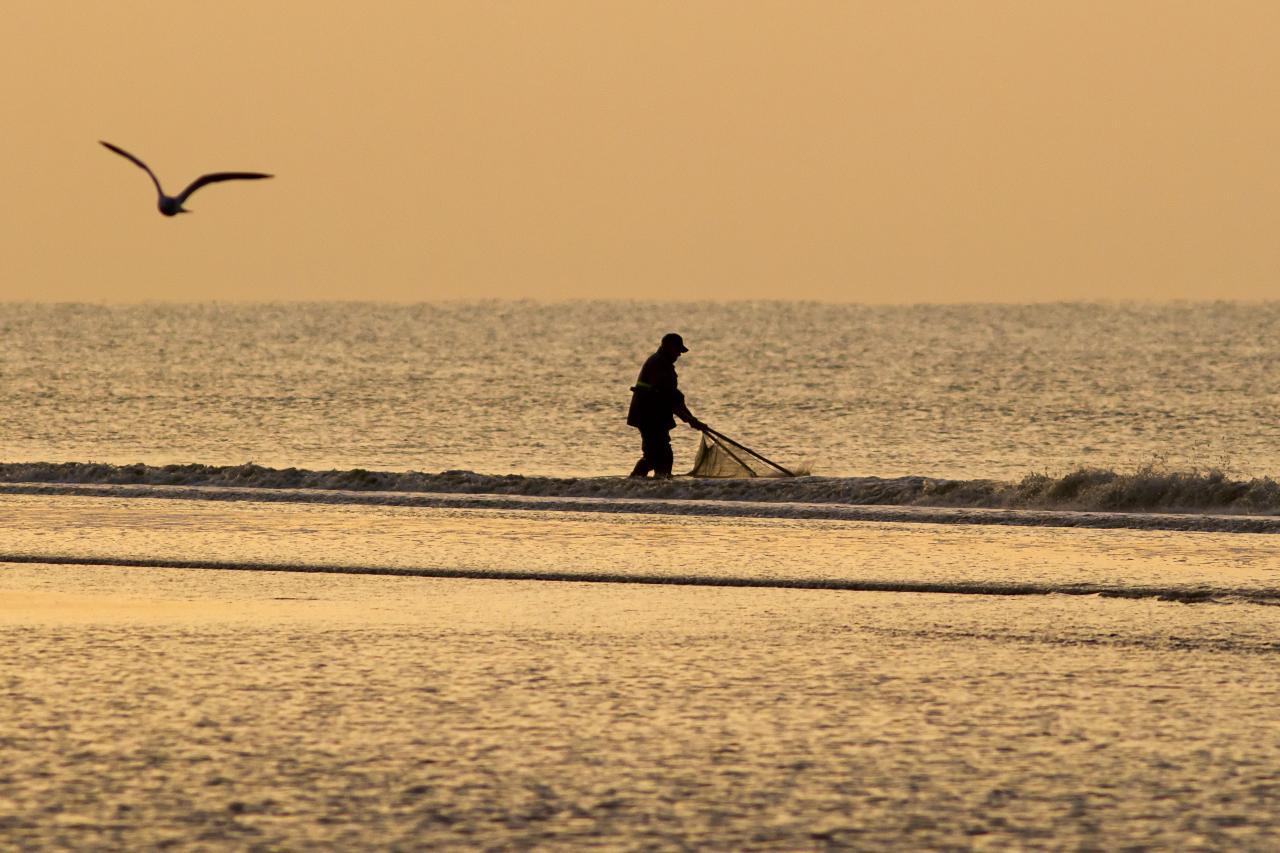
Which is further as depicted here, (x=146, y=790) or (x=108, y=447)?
(x=108, y=447)

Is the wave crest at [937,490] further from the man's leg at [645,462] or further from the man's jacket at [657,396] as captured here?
the man's jacket at [657,396]

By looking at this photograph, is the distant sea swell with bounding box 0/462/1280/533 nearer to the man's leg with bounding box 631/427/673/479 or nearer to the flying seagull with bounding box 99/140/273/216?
the man's leg with bounding box 631/427/673/479

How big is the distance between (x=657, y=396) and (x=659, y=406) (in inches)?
5.6

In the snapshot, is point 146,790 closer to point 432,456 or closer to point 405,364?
point 432,456

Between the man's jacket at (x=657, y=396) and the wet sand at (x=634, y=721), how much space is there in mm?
9057

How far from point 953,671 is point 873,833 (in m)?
3.44

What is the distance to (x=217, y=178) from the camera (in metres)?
16.4

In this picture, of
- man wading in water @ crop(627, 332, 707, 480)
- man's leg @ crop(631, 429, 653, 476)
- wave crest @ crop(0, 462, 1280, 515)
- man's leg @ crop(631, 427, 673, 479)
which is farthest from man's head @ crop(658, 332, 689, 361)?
wave crest @ crop(0, 462, 1280, 515)

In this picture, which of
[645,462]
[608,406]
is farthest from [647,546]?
[608,406]

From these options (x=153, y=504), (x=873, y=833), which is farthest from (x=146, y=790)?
(x=153, y=504)

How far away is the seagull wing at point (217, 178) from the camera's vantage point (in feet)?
51.6

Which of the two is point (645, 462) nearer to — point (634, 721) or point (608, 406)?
point (634, 721)

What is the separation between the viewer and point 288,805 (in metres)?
7.36

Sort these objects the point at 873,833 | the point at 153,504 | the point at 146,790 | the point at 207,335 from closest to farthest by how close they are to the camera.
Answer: the point at 873,833, the point at 146,790, the point at 153,504, the point at 207,335
